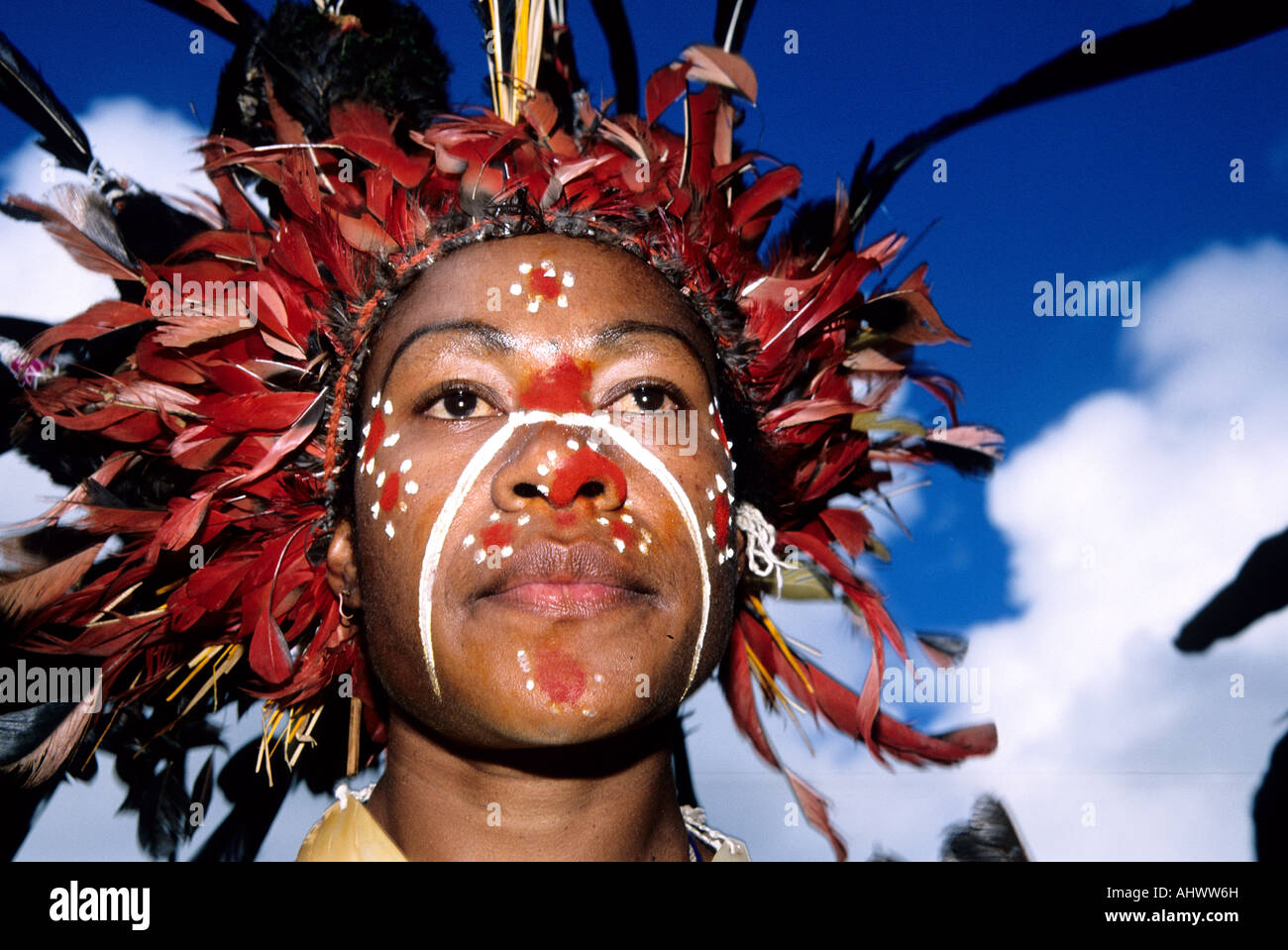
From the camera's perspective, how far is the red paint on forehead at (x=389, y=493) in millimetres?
2133

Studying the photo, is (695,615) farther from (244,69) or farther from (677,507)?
(244,69)

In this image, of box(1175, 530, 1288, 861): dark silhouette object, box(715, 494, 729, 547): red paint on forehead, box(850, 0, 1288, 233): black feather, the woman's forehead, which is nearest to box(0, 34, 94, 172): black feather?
the woman's forehead

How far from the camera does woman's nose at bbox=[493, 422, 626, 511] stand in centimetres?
197

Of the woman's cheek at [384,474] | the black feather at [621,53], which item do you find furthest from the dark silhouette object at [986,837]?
the black feather at [621,53]

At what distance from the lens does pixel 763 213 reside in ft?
8.84

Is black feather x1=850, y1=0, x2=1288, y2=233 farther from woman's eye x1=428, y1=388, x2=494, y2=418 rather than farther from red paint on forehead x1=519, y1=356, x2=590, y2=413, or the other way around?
woman's eye x1=428, y1=388, x2=494, y2=418

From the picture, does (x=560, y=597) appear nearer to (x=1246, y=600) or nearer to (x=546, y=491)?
(x=546, y=491)

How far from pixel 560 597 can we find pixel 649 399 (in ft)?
1.83

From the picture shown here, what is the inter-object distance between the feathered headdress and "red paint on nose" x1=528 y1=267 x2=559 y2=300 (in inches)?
7.7

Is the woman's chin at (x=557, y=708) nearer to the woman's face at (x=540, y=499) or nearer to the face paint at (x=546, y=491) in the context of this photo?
the woman's face at (x=540, y=499)

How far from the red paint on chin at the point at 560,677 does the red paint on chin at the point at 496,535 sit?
9.6 inches

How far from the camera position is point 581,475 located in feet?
6.50

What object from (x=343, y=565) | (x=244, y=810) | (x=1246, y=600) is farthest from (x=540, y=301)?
(x=1246, y=600)

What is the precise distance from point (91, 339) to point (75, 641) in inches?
31.6
